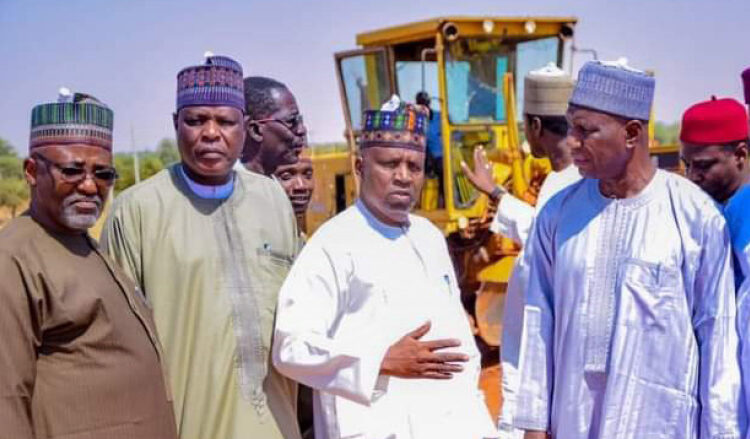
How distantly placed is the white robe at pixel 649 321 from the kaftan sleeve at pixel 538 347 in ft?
0.20

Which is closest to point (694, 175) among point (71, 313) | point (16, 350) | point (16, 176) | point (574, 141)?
point (574, 141)

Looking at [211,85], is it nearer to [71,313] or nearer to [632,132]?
[71,313]

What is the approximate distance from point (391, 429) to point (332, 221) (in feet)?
2.46

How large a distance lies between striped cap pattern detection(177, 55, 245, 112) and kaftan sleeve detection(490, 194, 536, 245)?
92.1 inches

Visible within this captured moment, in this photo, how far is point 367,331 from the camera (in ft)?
11.5

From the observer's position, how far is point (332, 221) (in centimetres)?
371

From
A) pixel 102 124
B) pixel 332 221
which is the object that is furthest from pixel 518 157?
pixel 102 124

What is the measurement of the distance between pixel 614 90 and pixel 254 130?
1.68 metres

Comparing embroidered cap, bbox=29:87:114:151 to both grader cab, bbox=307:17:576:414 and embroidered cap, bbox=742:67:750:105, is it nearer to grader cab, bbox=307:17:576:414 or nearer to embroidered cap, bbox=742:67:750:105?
embroidered cap, bbox=742:67:750:105

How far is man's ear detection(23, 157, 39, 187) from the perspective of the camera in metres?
3.02

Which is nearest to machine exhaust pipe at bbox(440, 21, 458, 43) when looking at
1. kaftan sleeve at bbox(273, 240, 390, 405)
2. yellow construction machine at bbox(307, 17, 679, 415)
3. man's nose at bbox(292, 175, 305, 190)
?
yellow construction machine at bbox(307, 17, 679, 415)

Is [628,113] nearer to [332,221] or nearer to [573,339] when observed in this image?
[573,339]

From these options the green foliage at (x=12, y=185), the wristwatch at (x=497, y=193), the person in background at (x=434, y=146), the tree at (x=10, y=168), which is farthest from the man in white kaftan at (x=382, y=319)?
the tree at (x=10, y=168)

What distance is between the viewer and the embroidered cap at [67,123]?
3008 millimetres
